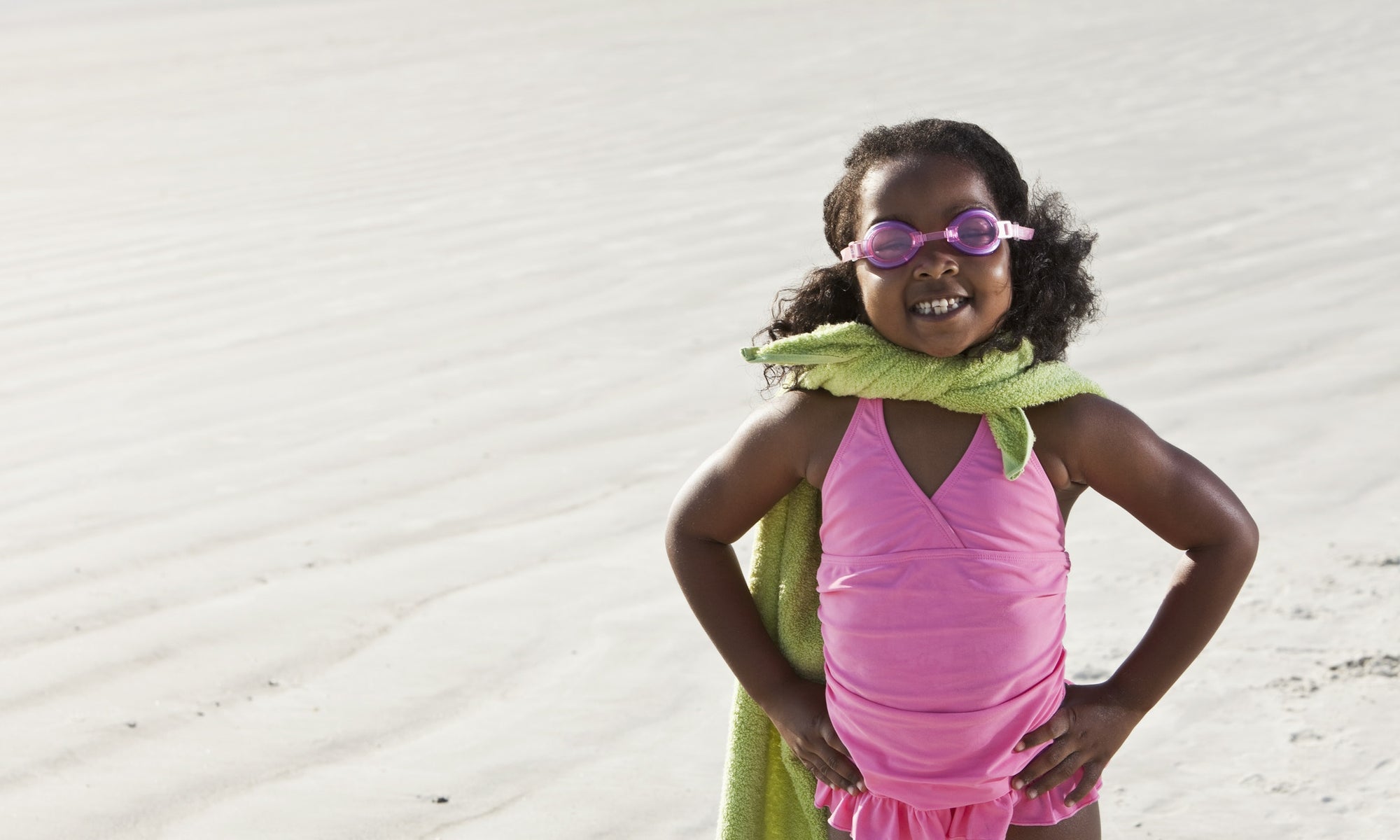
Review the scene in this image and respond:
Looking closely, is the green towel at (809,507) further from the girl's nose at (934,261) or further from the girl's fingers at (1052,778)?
the girl's fingers at (1052,778)

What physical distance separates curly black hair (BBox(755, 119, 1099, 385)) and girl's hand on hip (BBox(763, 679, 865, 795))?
0.43m

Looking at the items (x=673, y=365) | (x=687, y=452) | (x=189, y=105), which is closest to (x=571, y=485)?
(x=687, y=452)

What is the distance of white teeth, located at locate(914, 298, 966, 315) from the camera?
1871mm

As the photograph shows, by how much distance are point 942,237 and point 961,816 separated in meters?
0.69

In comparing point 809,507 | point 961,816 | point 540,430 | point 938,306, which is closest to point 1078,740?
point 961,816

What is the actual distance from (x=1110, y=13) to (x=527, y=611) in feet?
32.5

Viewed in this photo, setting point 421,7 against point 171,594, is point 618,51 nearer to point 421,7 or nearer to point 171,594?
point 421,7

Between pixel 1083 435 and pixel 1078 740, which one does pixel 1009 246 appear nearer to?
pixel 1083 435

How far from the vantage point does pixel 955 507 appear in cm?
184

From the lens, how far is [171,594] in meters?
3.41

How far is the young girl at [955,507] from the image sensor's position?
1.85 meters

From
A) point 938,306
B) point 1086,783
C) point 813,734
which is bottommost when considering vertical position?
point 1086,783

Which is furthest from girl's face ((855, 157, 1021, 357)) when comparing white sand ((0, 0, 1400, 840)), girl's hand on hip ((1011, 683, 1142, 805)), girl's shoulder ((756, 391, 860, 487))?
white sand ((0, 0, 1400, 840))

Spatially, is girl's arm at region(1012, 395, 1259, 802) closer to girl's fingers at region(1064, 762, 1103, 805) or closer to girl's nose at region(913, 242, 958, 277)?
girl's fingers at region(1064, 762, 1103, 805)
